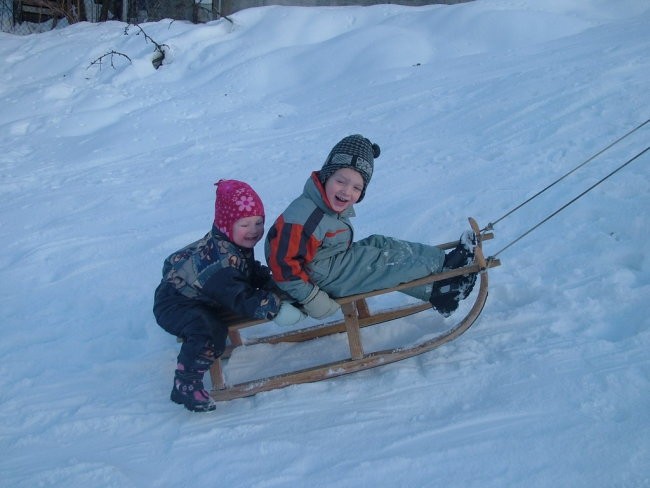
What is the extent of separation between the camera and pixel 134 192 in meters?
5.97

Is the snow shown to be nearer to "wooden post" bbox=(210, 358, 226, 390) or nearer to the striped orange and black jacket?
"wooden post" bbox=(210, 358, 226, 390)

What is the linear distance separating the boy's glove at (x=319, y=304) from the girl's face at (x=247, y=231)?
46cm

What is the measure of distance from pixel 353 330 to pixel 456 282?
2.22 feet

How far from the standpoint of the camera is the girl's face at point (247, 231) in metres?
3.11

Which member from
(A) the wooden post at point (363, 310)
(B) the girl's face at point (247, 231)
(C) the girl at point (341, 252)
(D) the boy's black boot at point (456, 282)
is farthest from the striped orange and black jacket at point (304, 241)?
(D) the boy's black boot at point (456, 282)

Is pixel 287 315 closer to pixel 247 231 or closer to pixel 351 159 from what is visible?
pixel 247 231

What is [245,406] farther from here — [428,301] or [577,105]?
[577,105]

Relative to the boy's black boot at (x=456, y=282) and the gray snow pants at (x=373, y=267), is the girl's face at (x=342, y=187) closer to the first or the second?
the gray snow pants at (x=373, y=267)

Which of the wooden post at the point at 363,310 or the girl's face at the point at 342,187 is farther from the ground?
the girl's face at the point at 342,187

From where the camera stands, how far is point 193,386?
304 centimetres

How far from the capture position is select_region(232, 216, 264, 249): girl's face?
122 inches

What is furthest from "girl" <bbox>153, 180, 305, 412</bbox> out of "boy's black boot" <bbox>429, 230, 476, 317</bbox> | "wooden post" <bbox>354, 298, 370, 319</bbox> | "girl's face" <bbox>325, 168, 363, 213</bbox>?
"boy's black boot" <bbox>429, 230, 476, 317</bbox>

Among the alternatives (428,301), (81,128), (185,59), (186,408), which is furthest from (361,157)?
(185,59)

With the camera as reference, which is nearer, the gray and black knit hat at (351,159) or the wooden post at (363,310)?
the gray and black knit hat at (351,159)
